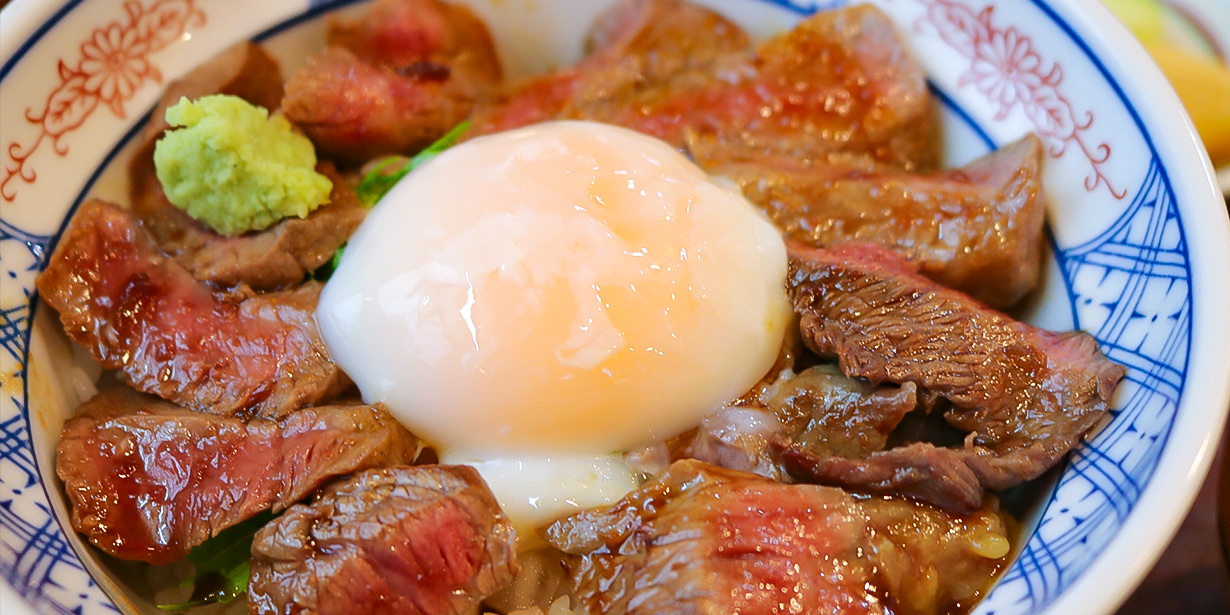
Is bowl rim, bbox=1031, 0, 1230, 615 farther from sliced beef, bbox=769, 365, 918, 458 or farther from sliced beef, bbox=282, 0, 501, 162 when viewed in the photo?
sliced beef, bbox=282, 0, 501, 162

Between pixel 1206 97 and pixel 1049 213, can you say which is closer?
pixel 1049 213

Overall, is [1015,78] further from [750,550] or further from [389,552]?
[389,552]

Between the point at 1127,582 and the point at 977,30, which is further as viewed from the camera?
the point at 977,30

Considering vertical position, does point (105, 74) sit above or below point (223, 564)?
above

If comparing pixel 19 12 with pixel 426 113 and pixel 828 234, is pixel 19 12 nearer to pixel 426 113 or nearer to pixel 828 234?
pixel 426 113

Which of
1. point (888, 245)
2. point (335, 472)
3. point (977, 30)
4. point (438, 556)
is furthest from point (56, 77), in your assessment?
point (977, 30)

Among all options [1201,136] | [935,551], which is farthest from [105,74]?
[1201,136]

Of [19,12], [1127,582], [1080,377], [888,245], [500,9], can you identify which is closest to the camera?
[1127,582]

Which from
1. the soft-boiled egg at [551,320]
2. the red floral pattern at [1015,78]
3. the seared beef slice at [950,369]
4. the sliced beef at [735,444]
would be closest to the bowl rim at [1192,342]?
the red floral pattern at [1015,78]
